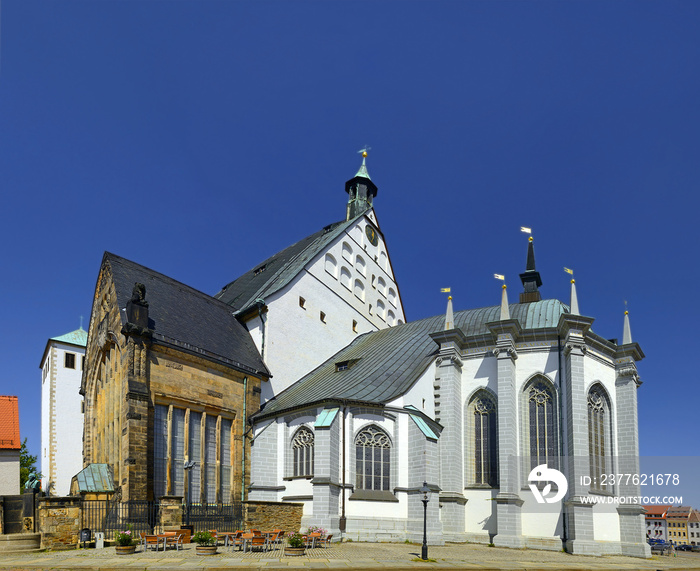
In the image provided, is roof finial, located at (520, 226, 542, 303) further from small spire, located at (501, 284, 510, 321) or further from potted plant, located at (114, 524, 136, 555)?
potted plant, located at (114, 524, 136, 555)

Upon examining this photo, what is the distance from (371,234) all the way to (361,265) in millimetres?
2820

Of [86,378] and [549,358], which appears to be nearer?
[549,358]

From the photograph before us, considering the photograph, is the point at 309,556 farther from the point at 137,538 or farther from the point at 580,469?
the point at 580,469

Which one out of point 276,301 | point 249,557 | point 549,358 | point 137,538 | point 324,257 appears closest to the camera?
point 249,557

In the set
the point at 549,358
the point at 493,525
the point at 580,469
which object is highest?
the point at 549,358

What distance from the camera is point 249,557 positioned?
68.1 feet

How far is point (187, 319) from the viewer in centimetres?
3222

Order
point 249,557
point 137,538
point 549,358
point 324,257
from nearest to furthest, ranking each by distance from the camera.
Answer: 1. point 249,557
2. point 137,538
3. point 549,358
4. point 324,257

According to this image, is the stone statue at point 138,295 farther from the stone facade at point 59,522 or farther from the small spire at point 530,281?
the small spire at point 530,281

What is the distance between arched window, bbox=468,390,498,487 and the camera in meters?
31.6

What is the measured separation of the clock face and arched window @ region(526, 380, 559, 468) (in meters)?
18.8

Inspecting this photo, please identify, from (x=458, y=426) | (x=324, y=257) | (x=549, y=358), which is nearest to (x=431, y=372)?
(x=458, y=426)

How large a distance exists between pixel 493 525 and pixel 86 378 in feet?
79.0

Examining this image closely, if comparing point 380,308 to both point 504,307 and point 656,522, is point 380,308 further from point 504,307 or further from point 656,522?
point 656,522
